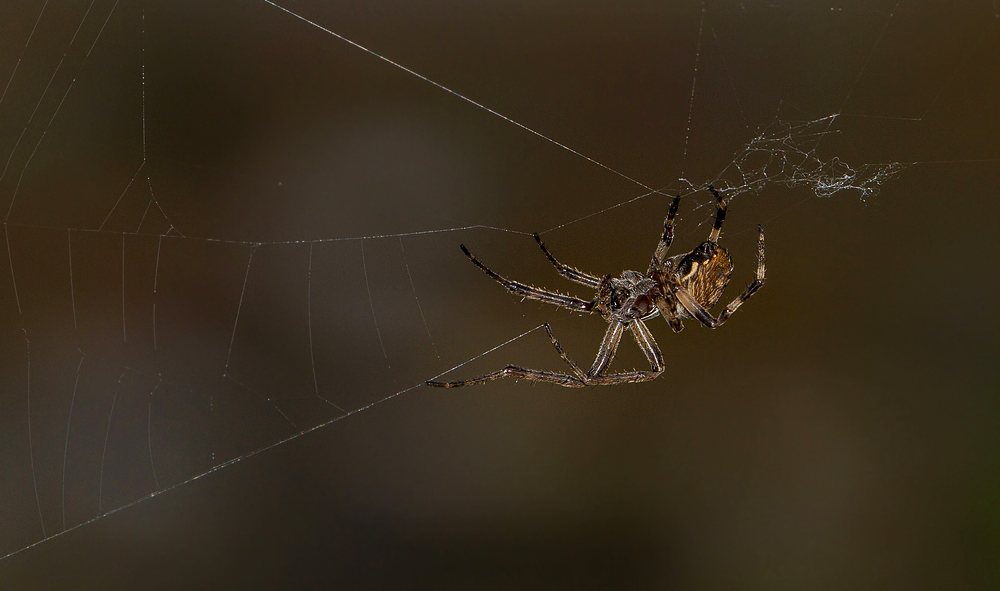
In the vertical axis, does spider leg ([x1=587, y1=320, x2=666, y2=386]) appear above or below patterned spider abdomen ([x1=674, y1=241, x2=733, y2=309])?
below

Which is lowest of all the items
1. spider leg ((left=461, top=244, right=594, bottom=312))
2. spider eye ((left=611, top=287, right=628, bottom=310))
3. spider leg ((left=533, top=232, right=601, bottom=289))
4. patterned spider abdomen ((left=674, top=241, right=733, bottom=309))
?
spider leg ((left=461, top=244, right=594, bottom=312))

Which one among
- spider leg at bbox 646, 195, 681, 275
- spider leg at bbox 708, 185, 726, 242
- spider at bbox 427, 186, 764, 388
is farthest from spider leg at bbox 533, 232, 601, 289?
spider leg at bbox 708, 185, 726, 242

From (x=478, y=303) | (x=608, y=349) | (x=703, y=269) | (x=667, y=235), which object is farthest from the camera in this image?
Result: (x=478, y=303)

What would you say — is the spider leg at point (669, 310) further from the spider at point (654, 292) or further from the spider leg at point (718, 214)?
the spider leg at point (718, 214)

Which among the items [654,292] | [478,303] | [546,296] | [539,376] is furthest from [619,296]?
[478,303]

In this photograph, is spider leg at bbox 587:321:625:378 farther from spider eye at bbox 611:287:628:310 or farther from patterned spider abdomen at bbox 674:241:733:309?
patterned spider abdomen at bbox 674:241:733:309

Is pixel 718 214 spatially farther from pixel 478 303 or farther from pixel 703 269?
pixel 478 303
